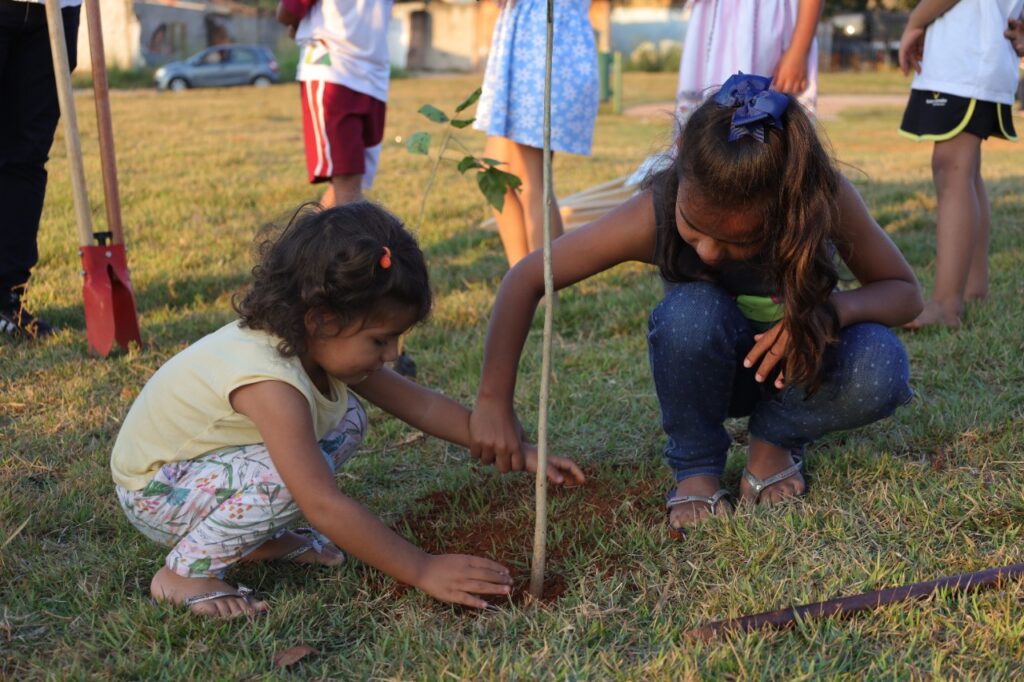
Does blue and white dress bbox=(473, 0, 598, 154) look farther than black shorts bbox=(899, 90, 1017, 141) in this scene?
Yes

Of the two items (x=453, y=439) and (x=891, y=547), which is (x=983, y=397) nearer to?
(x=891, y=547)

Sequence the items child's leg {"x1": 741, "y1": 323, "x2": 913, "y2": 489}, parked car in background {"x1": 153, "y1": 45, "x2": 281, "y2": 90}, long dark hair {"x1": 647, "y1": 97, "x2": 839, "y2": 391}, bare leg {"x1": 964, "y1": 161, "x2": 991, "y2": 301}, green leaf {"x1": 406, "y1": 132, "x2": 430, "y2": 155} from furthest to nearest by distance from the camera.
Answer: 1. parked car in background {"x1": 153, "y1": 45, "x2": 281, "y2": 90}
2. bare leg {"x1": 964, "y1": 161, "x2": 991, "y2": 301}
3. green leaf {"x1": 406, "y1": 132, "x2": 430, "y2": 155}
4. child's leg {"x1": 741, "y1": 323, "x2": 913, "y2": 489}
5. long dark hair {"x1": 647, "y1": 97, "x2": 839, "y2": 391}

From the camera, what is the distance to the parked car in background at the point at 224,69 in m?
25.3

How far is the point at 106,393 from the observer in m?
3.59

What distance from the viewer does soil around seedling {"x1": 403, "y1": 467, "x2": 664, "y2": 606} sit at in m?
2.44

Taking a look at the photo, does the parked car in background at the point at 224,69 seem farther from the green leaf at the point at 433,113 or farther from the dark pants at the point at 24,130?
the green leaf at the point at 433,113

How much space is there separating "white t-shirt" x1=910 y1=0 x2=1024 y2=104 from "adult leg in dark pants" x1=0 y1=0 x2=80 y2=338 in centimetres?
331

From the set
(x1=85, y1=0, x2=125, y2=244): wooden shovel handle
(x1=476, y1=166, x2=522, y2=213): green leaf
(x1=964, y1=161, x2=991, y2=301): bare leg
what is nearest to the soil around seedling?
(x1=476, y1=166, x2=522, y2=213): green leaf

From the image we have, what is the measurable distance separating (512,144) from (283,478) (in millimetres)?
2533

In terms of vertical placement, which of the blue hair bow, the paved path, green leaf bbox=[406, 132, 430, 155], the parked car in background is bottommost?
the paved path

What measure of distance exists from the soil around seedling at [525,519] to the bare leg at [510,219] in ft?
5.49

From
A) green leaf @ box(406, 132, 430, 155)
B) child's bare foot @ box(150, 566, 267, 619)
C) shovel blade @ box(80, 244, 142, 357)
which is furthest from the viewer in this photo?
shovel blade @ box(80, 244, 142, 357)

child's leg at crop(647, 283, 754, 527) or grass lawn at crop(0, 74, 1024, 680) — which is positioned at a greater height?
child's leg at crop(647, 283, 754, 527)

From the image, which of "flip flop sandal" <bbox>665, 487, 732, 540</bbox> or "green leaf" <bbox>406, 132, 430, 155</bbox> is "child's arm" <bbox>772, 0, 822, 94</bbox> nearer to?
"green leaf" <bbox>406, 132, 430, 155</bbox>
